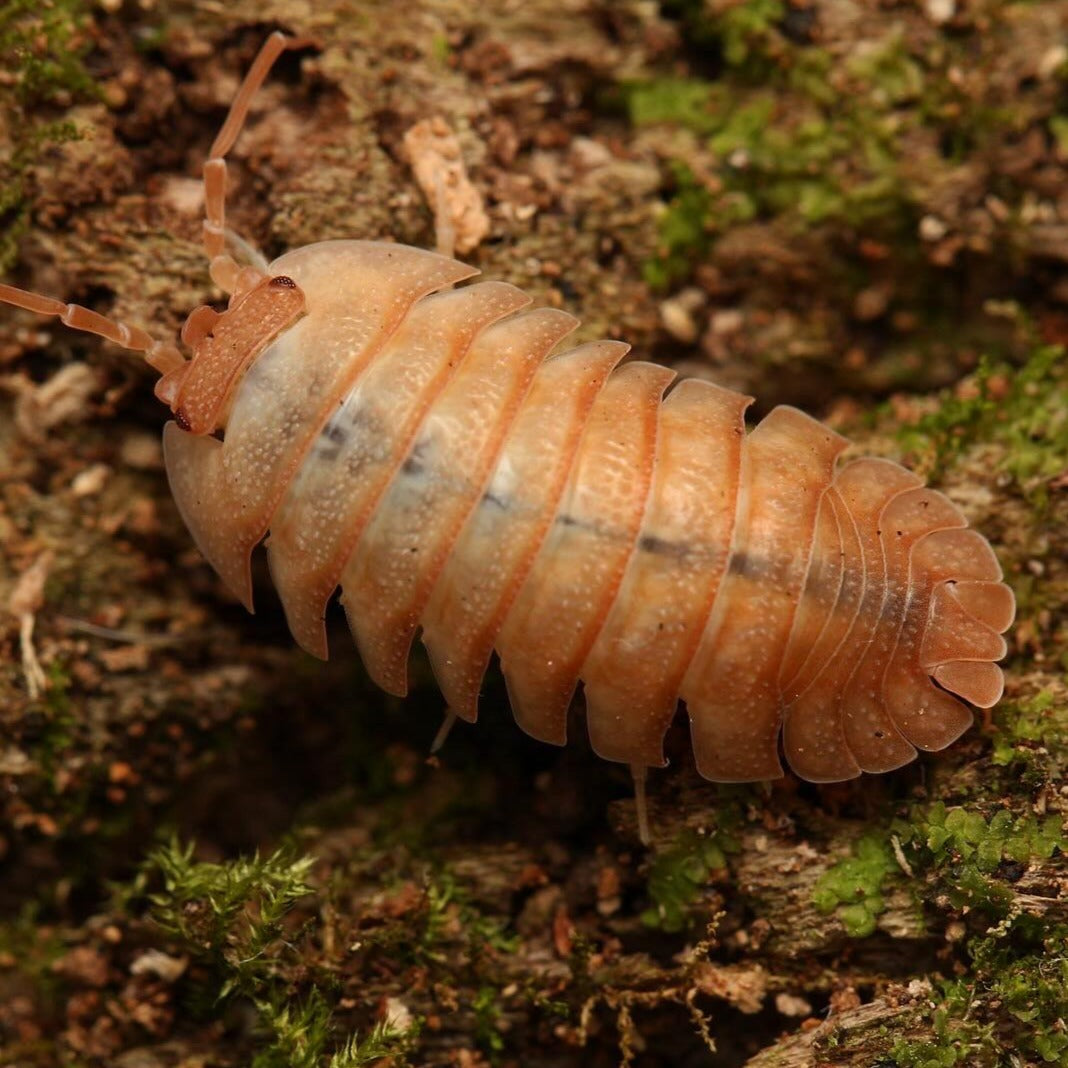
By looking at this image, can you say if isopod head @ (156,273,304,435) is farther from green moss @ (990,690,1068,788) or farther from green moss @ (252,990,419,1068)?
green moss @ (990,690,1068,788)

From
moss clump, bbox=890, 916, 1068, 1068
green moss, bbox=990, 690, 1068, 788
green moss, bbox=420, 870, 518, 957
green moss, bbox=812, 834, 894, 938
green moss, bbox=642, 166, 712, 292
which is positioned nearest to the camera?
moss clump, bbox=890, 916, 1068, 1068

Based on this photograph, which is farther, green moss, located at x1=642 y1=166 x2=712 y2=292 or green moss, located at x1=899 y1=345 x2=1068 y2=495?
green moss, located at x1=642 y1=166 x2=712 y2=292

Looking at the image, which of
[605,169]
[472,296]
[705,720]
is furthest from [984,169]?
[705,720]

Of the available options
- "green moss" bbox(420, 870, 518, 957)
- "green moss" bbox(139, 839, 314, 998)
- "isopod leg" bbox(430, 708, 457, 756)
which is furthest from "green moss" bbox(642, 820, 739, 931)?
"green moss" bbox(139, 839, 314, 998)

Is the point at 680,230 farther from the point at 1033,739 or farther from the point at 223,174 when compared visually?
the point at 1033,739

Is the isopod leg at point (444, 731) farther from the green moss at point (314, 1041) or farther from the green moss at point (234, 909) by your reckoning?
the green moss at point (314, 1041)

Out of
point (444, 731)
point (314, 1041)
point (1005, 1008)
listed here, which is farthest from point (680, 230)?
point (314, 1041)

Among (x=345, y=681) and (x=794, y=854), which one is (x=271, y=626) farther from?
(x=794, y=854)
